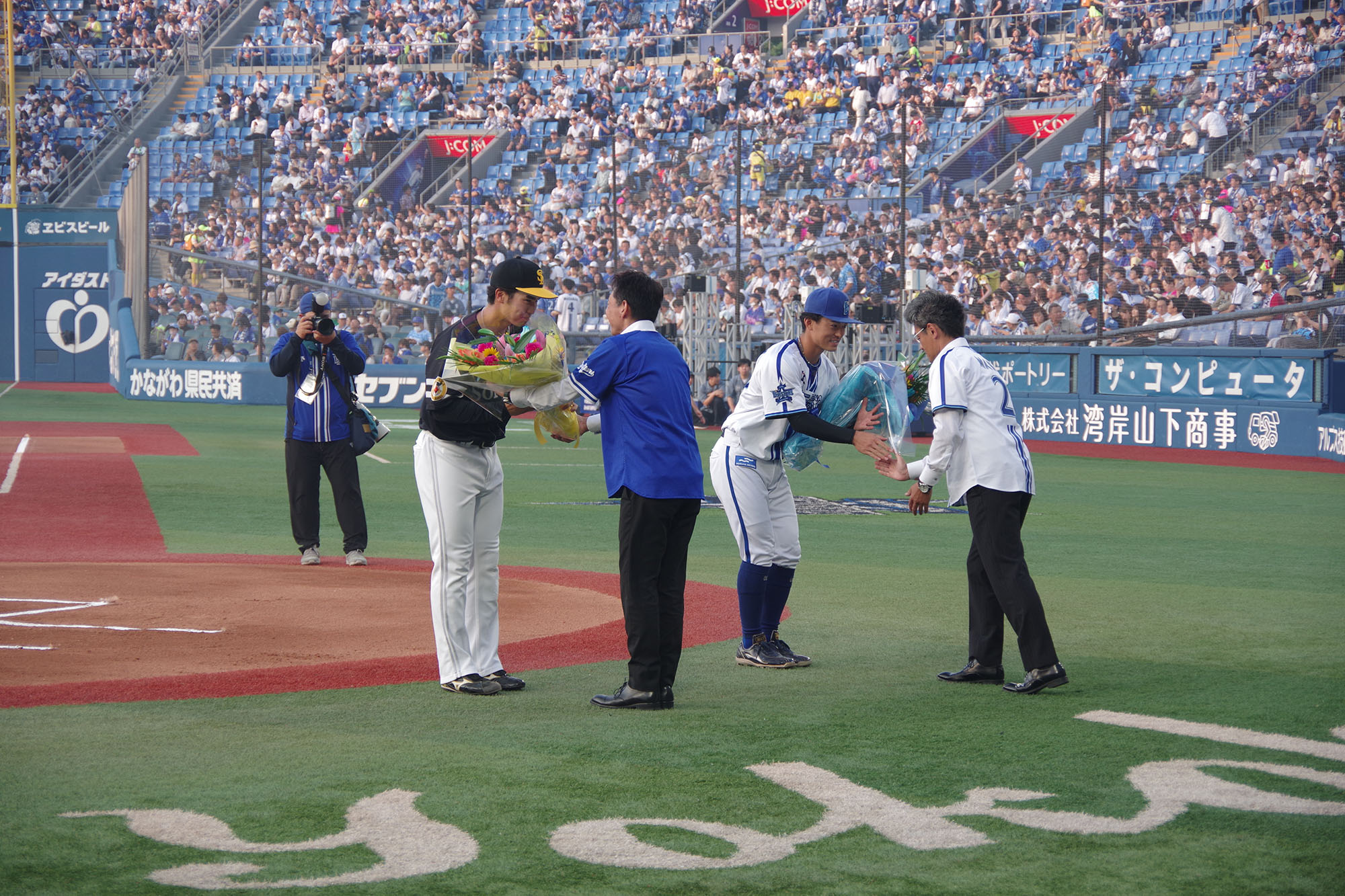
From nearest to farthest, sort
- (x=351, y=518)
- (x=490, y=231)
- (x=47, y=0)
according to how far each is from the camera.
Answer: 1. (x=351, y=518)
2. (x=490, y=231)
3. (x=47, y=0)

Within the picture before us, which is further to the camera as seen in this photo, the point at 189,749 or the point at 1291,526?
the point at 1291,526

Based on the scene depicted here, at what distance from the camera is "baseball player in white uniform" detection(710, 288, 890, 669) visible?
693cm

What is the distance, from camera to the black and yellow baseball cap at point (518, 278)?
6.12 meters

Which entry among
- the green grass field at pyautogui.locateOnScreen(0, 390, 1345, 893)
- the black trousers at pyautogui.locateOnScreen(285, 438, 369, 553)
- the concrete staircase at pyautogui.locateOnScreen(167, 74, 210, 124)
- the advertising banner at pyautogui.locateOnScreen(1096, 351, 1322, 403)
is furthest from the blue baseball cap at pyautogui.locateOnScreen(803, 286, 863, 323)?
the concrete staircase at pyautogui.locateOnScreen(167, 74, 210, 124)

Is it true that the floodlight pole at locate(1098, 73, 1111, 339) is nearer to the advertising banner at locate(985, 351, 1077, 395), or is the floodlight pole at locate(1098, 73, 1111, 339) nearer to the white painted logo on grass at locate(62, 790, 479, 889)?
the advertising banner at locate(985, 351, 1077, 395)

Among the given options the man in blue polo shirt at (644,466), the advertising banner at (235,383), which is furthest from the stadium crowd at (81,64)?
the man in blue polo shirt at (644,466)

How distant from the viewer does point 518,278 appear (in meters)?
6.14

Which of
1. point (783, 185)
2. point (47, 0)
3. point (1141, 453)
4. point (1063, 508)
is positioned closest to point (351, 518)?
point (1063, 508)

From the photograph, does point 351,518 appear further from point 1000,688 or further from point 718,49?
point 718,49

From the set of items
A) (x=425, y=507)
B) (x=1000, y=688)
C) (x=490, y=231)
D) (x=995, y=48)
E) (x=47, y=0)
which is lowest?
(x=1000, y=688)

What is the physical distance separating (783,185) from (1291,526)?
715 inches

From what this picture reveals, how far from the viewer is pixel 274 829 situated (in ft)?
13.9

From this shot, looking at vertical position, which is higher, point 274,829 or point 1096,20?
point 1096,20

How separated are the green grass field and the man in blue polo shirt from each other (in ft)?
0.84
